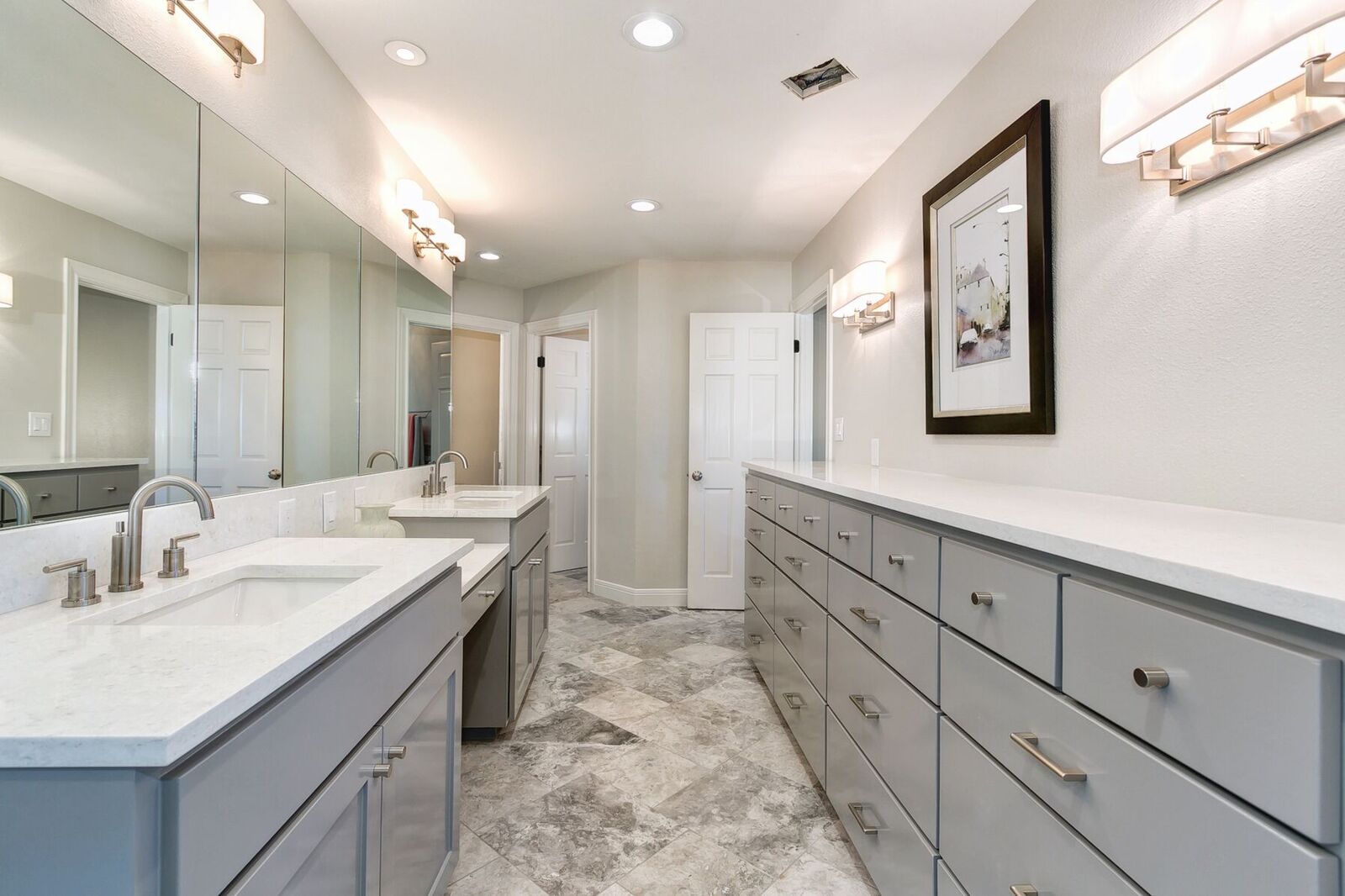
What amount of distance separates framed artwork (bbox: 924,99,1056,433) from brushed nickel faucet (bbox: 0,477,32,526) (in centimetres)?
220

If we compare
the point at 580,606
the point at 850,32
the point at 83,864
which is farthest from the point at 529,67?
the point at 580,606

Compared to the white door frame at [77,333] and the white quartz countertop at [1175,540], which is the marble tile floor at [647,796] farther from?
the white door frame at [77,333]

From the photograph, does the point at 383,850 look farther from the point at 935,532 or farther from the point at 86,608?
the point at 935,532

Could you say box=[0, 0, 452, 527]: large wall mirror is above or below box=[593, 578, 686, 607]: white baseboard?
above

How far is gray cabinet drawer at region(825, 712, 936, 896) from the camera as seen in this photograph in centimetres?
127

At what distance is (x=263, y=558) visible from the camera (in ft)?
4.30

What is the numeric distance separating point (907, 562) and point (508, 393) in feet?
13.3

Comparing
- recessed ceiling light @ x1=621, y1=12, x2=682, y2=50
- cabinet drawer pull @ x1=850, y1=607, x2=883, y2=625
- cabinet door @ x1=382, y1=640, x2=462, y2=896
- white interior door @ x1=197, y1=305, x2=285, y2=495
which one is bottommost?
cabinet door @ x1=382, y1=640, x2=462, y2=896

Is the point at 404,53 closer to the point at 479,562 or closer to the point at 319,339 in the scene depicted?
the point at 319,339

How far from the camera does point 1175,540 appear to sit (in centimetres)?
82

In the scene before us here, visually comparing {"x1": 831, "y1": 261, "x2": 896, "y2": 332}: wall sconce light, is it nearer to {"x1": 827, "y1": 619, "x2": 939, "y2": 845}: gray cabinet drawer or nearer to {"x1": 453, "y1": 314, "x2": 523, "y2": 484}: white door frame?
{"x1": 827, "y1": 619, "x2": 939, "y2": 845}: gray cabinet drawer

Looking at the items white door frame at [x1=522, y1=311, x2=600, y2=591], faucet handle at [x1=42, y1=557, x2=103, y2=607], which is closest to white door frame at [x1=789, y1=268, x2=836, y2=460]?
white door frame at [x1=522, y1=311, x2=600, y2=591]

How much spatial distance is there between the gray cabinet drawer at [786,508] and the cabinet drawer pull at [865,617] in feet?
2.06

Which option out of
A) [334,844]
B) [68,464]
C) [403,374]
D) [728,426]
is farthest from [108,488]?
[728,426]
